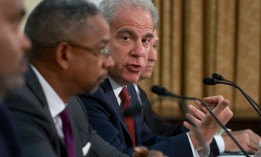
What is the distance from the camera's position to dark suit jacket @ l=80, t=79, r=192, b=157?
9.04 feet

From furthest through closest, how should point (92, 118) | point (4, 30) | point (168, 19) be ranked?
point (168, 19) → point (92, 118) → point (4, 30)

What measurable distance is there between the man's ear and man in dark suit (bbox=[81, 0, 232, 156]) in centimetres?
72

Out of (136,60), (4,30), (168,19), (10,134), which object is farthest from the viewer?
(168,19)

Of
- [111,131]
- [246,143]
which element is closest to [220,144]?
[246,143]

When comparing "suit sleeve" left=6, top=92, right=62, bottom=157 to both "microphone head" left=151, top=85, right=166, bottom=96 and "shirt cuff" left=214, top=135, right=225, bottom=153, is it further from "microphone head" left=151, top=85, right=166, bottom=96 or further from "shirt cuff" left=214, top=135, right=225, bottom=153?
"shirt cuff" left=214, top=135, right=225, bottom=153

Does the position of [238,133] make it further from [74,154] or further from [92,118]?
[74,154]

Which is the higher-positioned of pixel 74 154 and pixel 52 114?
pixel 52 114

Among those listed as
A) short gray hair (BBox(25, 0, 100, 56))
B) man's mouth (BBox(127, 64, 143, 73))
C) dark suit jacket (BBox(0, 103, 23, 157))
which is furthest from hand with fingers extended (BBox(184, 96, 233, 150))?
dark suit jacket (BBox(0, 103, 23, 157))

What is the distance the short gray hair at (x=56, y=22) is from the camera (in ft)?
6.91

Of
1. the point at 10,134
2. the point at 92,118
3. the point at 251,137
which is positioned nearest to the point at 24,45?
the point at 10,134

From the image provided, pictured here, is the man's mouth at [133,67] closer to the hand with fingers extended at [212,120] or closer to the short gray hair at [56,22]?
the hand with fingers extended at [212,120]

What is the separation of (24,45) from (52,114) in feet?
2.16

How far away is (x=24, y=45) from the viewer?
4.90ft

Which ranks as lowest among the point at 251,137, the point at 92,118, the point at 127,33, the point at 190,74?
the point at 190,74
